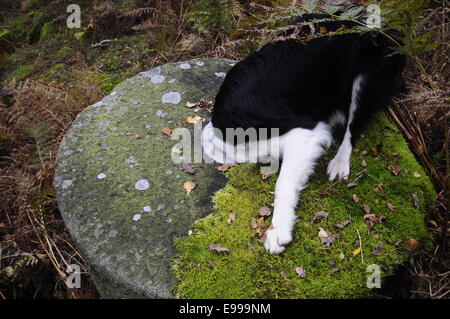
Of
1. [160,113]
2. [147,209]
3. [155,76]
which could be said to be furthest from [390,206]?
[155,76]

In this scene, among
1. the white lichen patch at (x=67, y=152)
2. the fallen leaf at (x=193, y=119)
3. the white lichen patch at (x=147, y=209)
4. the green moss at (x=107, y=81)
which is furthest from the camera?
the green moss at (x=107, y=81)

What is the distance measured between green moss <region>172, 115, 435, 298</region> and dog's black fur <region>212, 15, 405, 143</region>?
0.45 metres

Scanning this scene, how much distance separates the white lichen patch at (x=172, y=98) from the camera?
3762 millimetres

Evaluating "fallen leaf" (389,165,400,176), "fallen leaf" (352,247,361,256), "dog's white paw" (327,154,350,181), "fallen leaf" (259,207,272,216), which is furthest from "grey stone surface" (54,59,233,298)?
"fallen leaf" (389,165,400,176)

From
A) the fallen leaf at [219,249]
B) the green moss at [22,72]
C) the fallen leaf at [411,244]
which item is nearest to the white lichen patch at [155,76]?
the fallen leaf at [219,249]

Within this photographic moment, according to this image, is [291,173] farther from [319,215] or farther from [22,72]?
[22,72]

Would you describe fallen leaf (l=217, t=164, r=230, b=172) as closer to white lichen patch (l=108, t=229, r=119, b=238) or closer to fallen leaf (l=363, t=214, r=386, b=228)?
white lichen patch (l=108, t=229, r=119, b=238)

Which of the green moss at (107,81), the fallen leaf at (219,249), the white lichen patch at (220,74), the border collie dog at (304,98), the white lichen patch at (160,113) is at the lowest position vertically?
the green moss at (107,81)

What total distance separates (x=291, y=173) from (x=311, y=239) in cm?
49

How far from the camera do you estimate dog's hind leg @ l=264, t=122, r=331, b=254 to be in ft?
8.34

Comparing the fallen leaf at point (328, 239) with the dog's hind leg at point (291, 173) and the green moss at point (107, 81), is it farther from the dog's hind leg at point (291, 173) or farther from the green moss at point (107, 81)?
the green moss at point (107, 81)

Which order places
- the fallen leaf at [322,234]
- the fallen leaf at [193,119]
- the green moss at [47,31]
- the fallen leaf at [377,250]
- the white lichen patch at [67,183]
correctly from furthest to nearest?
the green moss at [47,31]
the fallen leaf at [193,119]
the white lichen patch at [67,183]
the fallen leaf at [322,234]
the fallen leaf at [377,250]
